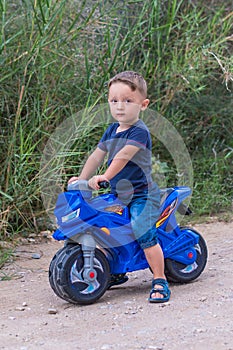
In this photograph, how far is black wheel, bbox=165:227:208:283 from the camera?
435cm

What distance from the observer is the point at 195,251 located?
4.43 m

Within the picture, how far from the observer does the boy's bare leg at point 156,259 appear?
160 inches

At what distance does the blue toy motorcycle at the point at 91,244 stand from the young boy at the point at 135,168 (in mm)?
83

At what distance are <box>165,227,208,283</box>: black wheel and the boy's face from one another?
83 cm

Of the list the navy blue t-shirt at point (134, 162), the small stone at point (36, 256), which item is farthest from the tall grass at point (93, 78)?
the navy blue t-shirt at point (134, 162)

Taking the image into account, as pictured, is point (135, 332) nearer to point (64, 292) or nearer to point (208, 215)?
point (64, 292)

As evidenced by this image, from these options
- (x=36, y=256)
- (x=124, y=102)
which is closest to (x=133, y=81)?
(x=124, y=102)

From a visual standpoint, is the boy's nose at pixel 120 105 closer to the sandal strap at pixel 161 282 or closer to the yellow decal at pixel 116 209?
the yellow decal at pixel 116 209

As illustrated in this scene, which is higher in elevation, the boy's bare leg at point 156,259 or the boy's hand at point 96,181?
the boy's hand at point 96,181

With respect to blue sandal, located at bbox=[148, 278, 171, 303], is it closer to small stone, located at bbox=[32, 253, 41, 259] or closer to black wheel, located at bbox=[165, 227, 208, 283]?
black wheel, located at bbox=[165, 227, 208, 283]

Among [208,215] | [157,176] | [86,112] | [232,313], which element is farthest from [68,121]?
[232,313]

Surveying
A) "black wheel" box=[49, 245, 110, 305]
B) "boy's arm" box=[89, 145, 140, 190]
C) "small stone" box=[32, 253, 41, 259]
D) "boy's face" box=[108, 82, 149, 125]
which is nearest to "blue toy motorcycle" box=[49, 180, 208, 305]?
"black wheel" box=[49, 245, 110, 305]

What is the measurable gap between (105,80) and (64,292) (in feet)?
8.27

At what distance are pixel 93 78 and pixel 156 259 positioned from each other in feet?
8.01
